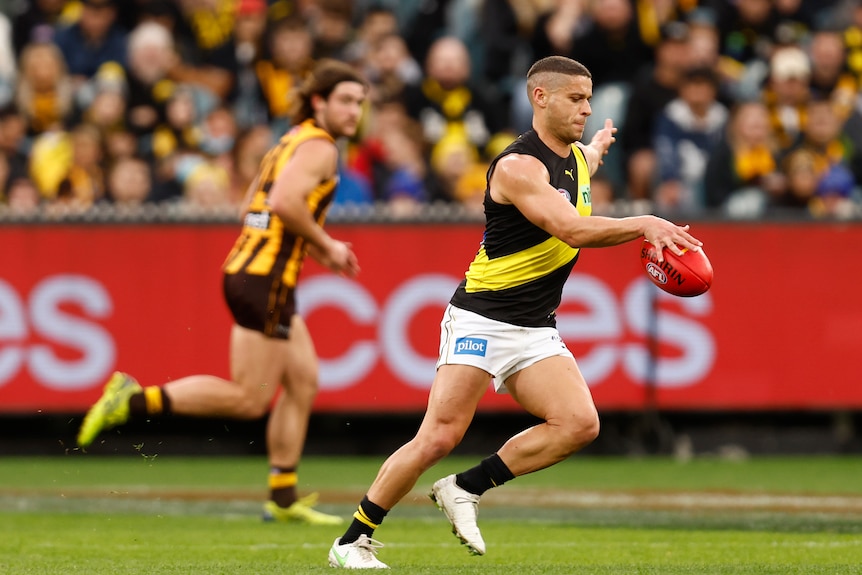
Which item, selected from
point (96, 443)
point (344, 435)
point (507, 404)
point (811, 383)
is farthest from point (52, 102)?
point (811, 383)

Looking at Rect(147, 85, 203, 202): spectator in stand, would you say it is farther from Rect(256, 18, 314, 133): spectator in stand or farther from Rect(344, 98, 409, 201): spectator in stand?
Rect(344, 98, 409, 201): spectator in stand

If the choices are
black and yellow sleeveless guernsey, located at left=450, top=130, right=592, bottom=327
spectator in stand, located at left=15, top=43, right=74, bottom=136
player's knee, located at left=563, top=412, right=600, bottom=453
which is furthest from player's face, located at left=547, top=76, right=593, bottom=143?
spectator in stand, located at left=15, top=43, right=74, bottom=136

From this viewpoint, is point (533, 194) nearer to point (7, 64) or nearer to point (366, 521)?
point (366, 521)

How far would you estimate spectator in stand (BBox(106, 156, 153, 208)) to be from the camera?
14102 millimetres

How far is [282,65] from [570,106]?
879 cm

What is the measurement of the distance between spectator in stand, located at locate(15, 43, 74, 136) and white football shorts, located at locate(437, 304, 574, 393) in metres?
9.46

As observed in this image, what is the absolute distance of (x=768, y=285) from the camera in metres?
13.4

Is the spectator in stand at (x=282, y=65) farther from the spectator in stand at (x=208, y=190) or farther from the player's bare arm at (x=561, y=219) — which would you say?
the player's bare arm at (x=561, y=219)

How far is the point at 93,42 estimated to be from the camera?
16734 mm

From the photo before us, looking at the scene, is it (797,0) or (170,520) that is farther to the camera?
(797,0)

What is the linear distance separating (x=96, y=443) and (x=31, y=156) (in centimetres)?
303

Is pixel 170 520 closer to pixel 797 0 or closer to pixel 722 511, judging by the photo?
pixel 722 511

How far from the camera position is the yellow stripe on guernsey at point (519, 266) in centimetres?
739

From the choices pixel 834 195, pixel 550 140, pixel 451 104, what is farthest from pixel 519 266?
pixel 451 104
